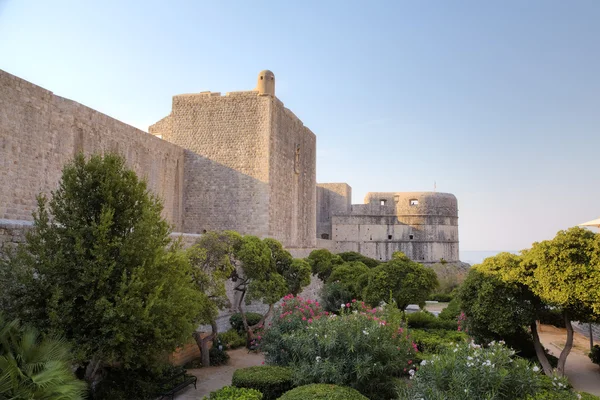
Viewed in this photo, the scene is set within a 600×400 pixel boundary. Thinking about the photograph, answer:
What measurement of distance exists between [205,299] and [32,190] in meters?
5.05

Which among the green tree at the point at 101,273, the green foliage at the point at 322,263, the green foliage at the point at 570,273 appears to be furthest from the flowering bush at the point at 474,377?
the green foliage at the point at 322,263

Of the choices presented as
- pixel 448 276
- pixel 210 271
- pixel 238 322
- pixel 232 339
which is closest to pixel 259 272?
pixel 210 271

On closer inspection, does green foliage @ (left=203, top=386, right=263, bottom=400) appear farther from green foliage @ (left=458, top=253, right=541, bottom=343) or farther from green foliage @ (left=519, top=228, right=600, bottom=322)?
green foliage @ (left=519, top=228, right=600, bottom=322)

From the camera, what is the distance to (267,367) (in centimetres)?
777

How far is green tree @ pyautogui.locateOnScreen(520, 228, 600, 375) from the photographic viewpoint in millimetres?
7789

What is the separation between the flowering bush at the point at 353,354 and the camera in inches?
261

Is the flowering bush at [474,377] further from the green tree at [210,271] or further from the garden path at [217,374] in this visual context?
the green tree at [210,271]

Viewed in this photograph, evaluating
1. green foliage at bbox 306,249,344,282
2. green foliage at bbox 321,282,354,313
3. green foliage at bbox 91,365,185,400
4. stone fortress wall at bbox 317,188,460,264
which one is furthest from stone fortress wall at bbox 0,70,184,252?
stone fortress wall at bbox 317,188,460,264

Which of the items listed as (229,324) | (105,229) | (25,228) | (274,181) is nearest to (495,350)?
(105,229)

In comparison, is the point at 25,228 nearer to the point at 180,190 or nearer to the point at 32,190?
the point at 32,190

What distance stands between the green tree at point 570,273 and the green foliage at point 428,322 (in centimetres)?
601

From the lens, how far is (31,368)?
4.33 metres

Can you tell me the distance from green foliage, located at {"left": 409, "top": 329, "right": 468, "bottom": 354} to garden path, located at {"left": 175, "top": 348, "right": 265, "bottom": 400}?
13.1 ft

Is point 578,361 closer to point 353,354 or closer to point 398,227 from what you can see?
point 353,354
